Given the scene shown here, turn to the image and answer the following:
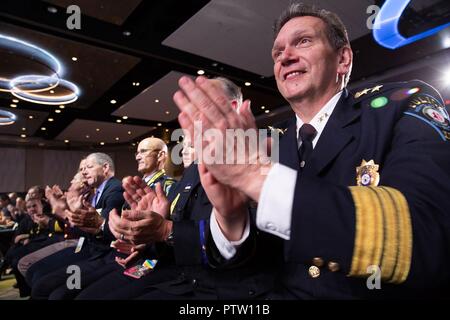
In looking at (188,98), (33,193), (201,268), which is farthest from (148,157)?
(188,98)

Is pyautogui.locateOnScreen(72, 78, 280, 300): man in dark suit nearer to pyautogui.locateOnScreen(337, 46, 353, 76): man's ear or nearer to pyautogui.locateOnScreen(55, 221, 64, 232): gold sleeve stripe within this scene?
pyautogui.locateOnScreen(337, 46, 353, 76): man's ear

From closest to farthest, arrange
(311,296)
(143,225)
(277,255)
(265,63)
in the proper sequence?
(311,296) → (277,255) → (143,225) → (265,63)

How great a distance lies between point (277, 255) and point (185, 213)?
621mm

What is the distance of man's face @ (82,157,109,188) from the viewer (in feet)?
10.8

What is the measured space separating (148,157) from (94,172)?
765 millimetres

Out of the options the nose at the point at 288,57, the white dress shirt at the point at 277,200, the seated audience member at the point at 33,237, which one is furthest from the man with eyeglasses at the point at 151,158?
the white dress shirt at the point at 277,200

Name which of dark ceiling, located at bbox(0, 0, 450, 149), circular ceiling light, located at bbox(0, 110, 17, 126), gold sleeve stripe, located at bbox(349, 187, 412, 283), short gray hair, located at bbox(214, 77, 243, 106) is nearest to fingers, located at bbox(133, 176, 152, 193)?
short gray hair, located at bbox(214, 77, 243, 106)

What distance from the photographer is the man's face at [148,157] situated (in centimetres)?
299

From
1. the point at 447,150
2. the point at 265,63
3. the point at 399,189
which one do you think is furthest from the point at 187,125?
the point at 265,63

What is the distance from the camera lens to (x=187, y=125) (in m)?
0.58

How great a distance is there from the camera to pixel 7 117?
8.49m

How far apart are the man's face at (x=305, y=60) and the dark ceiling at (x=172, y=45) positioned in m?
2.79

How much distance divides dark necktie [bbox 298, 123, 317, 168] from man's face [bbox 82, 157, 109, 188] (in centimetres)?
285
